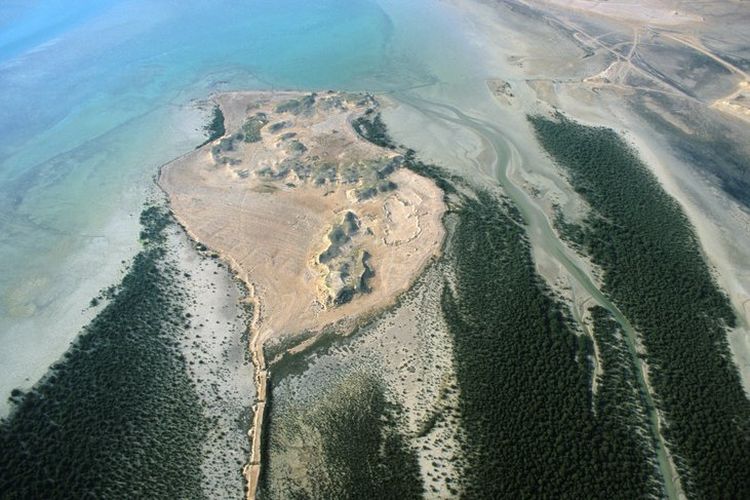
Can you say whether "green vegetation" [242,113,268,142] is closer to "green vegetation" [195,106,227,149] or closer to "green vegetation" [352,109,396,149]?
"green vegetation" [195,106,227,149]

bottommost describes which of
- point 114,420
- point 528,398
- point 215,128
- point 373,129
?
point 114,420

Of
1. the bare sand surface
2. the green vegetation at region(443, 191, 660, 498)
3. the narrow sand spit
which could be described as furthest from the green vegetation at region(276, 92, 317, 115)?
the green vegetation at region(443, 191, 660, 498)

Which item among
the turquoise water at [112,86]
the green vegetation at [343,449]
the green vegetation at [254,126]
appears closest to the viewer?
the green vegetation at [343,449]

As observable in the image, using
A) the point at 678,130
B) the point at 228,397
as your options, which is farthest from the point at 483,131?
the point at 228,397

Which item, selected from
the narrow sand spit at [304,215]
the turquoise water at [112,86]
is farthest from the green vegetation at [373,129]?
the turquoise water at [112,86]

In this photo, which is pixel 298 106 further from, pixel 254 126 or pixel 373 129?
pixel 373 129

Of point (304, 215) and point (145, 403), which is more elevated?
point (304, 215)

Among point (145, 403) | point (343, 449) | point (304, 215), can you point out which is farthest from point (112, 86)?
point (343, 449)

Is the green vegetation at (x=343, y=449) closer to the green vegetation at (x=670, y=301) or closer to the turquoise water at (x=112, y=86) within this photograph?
the green vegetation at (x=670, y=301)
